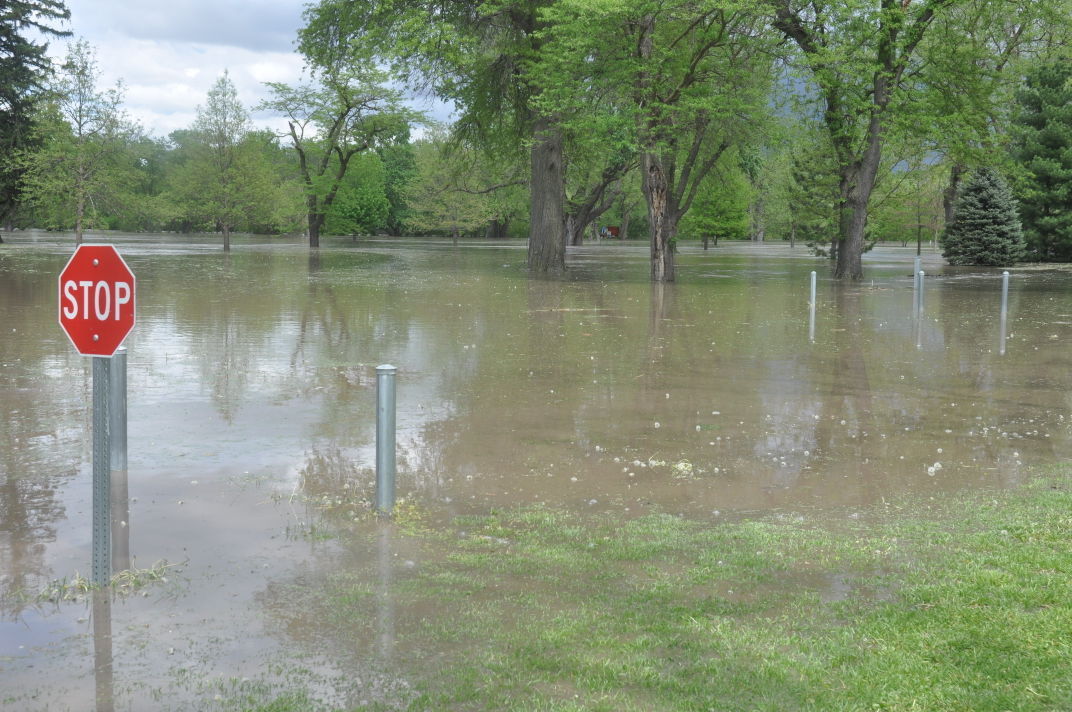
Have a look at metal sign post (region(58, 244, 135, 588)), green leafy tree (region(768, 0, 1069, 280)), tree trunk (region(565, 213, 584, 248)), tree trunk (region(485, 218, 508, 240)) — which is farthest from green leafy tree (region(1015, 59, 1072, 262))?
tree trunk (region(485, 218, 508, 240))

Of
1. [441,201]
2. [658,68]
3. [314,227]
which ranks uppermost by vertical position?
[658,68]

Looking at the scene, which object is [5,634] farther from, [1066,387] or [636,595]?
[1066,387]

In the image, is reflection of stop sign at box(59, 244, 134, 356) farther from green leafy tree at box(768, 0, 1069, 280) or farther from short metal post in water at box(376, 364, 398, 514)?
green leafy tree at box(768, 0, 1069, 280)

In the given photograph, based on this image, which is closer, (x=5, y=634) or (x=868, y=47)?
(x=5, y=634)

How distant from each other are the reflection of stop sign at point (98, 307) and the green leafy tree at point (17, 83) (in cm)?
4639

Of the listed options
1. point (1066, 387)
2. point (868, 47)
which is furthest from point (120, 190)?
point (1066, 387)

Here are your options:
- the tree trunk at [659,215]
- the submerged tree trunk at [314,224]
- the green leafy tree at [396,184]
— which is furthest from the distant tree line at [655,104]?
the green leafy tree at [396,184]

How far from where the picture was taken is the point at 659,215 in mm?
31078

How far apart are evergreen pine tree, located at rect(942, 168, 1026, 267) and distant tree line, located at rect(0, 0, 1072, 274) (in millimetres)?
1447

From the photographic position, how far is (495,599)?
5.37m

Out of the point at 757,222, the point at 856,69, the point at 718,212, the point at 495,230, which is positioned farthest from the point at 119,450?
the point at 495,230

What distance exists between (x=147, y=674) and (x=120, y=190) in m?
49.1

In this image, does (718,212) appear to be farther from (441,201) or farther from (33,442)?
(33,442)

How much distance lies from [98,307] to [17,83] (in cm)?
4932
